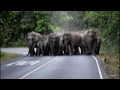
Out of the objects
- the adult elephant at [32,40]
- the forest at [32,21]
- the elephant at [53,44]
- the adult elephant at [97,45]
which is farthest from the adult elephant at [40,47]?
the forest at [32,21]

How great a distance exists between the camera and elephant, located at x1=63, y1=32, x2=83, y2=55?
28.3 metres

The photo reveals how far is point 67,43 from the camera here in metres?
28.9

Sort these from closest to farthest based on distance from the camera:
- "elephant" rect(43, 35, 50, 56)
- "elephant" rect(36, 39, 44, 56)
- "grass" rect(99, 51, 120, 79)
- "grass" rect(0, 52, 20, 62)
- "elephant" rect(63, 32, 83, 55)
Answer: "grass" rect(99, 51, 120, 79) → "grass" rect(0, 52, 20, 62) → "elephant" rect(36, 39, 44, 56) → "elephant" rect(43, 35, 50, 56) → "elephant" rect(63, 32, 83, 55)

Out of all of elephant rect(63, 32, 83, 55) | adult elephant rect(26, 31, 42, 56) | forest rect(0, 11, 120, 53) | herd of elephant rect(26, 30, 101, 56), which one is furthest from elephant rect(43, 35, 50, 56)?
forest rect(0, 11, 120, 53)

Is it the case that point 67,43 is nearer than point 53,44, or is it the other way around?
point 53,44

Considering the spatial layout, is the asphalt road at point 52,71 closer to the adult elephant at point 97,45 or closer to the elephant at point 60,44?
the adult elephant at point 97,45

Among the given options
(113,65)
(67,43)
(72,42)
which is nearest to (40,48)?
(67,43)

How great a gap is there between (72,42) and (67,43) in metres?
0.74

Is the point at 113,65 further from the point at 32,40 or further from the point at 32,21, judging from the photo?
the point at 32,40

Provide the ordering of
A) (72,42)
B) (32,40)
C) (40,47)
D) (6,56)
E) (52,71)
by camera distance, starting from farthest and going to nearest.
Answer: (72,42)
(40,47)
(32,40)
(6,56)
(52,71)

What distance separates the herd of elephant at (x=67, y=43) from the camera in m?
26.7

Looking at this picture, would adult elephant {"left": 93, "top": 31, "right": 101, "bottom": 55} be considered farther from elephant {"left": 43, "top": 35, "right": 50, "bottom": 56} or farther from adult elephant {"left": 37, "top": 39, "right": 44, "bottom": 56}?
adult elephant {"left": 37, "top": 39, "right": 44, "bottom": 56}
